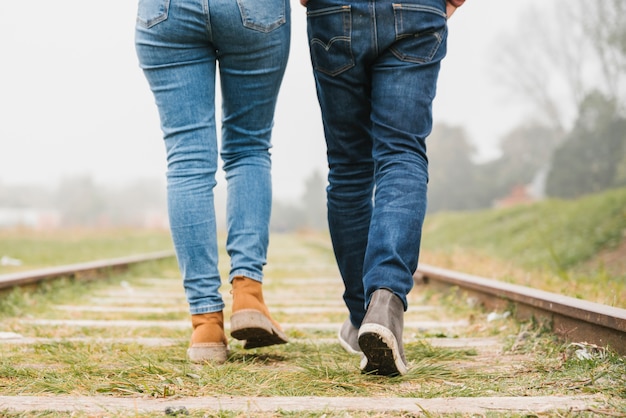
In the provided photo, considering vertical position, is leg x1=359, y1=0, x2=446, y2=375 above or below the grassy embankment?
above

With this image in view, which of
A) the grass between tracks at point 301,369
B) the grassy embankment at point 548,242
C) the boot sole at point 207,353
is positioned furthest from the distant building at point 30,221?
the boot sole at point 207,353

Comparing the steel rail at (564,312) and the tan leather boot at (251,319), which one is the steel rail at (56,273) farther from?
the steel rail at (564,312)

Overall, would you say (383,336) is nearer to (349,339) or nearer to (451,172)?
(349,339)

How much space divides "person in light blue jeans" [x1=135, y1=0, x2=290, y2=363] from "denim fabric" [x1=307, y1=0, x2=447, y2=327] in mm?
238

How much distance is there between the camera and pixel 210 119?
215 centimetres

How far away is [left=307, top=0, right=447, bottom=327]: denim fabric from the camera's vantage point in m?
1.81

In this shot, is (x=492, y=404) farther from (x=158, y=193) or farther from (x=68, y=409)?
(x=158, y=193)

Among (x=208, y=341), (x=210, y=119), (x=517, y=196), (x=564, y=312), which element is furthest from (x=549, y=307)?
(x=517, y=196)

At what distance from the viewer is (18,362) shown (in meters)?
1.98

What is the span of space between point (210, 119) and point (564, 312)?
1396 millimetres

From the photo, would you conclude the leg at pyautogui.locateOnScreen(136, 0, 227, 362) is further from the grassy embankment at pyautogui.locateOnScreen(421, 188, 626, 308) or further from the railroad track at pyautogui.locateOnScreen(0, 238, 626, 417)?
the grassy embankment at pyautogui.locateOnScreen(421, 188, 626, 308)

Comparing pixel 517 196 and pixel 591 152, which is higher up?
pixel 591 152

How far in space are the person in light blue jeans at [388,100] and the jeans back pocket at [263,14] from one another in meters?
0.16

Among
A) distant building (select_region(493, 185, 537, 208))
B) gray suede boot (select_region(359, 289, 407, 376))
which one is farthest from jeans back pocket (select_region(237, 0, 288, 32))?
distant building (select_region(493, 185, 537, 208))
